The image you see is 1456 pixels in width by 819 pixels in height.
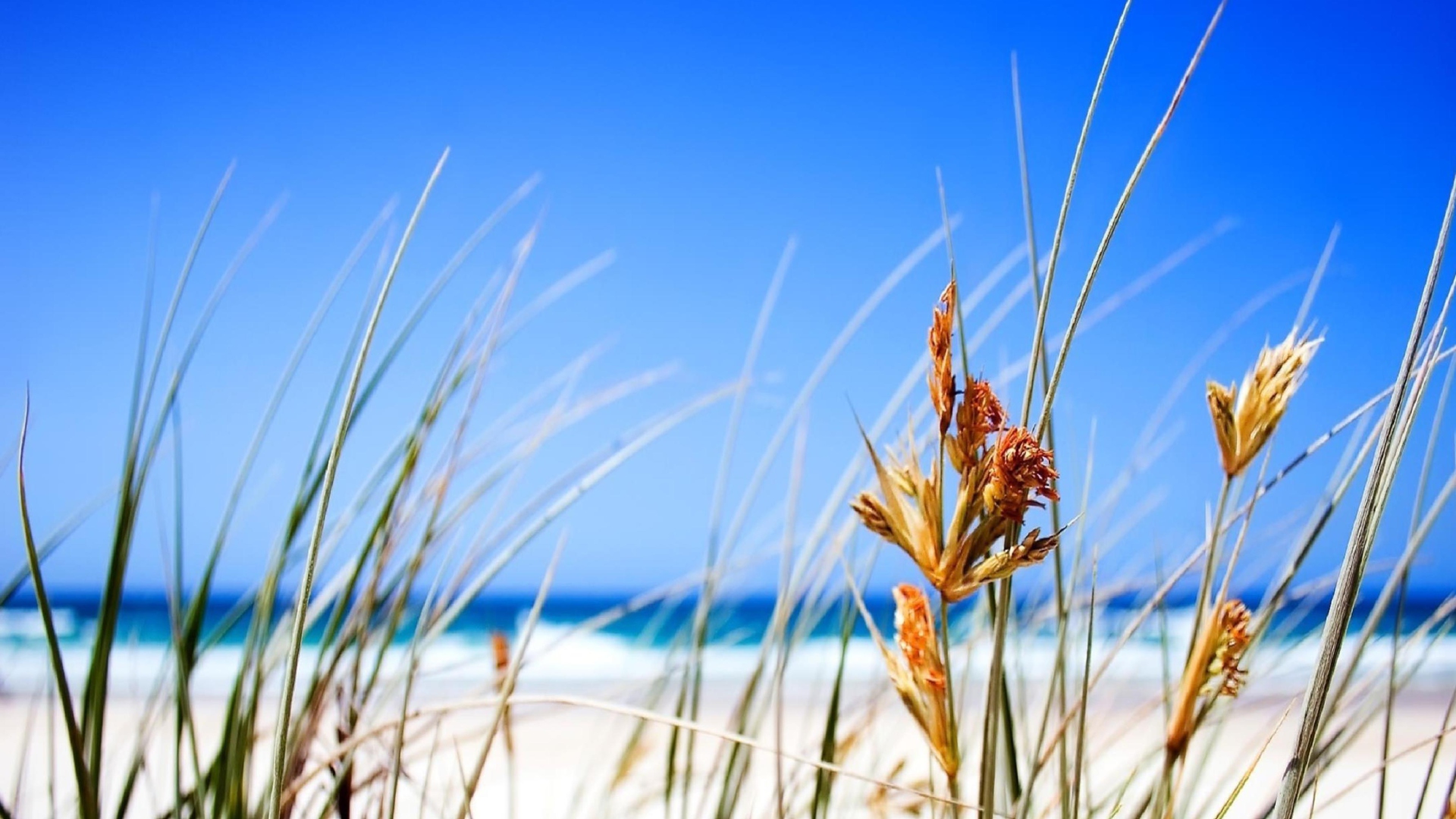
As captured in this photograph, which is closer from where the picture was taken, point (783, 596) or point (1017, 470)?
point (1017, 470)

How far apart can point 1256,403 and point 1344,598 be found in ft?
0.33

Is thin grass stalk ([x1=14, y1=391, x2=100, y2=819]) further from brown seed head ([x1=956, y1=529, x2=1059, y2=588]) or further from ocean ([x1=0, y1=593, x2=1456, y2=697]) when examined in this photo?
brown seed head ([x1=956, y1=529, x2=1059, y2=588])

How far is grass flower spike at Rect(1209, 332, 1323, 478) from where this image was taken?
1.33 feet

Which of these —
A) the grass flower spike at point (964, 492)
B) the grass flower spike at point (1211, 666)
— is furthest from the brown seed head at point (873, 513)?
the grass flower spike at point (1211, 666)

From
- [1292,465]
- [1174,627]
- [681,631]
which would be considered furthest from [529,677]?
[1292,465]

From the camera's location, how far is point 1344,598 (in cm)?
33

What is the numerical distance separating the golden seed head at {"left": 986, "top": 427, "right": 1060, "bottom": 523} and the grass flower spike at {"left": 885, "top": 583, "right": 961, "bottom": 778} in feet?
0.17

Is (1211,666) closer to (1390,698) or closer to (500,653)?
(1390,698)

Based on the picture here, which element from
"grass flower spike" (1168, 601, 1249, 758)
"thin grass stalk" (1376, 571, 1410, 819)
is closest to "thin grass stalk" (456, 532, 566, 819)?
"grass flower spike" (1168, 601, 1249, 758)

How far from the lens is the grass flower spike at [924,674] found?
1.14ft

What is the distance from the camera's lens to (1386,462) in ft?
1.46

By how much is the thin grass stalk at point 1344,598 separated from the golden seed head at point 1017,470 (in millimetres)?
102

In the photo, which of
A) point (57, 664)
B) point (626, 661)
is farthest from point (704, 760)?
point (57, 664)

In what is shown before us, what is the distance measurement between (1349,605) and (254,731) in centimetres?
61
